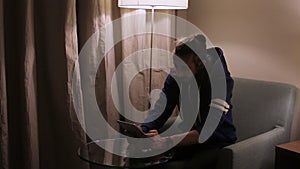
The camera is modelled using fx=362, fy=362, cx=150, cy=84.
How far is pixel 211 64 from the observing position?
188cm

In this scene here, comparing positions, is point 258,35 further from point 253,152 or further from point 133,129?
point 133,129

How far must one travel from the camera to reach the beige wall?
7.03 feet

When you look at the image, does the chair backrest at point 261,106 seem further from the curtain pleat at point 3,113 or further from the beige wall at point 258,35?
the curtain pleat at point 3,113

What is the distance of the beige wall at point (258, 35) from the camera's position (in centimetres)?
214

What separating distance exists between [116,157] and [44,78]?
0.76 metres

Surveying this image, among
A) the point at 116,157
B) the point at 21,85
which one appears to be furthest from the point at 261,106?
the point at 21,85

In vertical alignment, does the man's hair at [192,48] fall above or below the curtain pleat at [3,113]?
above

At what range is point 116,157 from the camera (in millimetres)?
1730

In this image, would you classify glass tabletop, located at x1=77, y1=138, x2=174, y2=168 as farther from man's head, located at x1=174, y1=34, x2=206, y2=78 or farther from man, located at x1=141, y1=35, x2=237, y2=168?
man's head, located at x1=174, y1=34, x2=206, y2=78

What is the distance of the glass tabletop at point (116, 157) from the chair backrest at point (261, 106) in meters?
0.68

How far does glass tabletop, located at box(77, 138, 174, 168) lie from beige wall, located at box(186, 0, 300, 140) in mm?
968

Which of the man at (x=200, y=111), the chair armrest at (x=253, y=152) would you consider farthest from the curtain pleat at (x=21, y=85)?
the chair armrest at (x=253, y=152)

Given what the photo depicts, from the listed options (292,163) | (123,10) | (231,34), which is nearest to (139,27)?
(123,10)

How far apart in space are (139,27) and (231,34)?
0.64 metres
